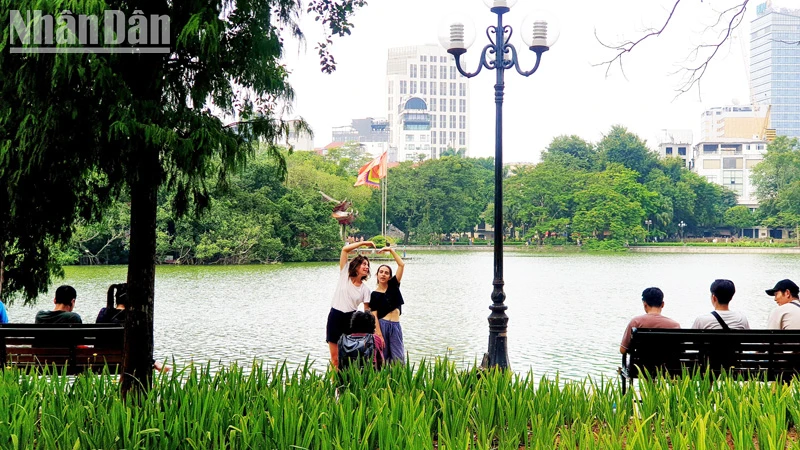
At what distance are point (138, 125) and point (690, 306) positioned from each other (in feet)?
62.3

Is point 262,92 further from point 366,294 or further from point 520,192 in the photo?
point 520,192

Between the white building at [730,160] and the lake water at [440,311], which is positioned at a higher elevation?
the white building at [730,160]

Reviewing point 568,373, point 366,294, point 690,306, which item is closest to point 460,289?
point 690,306

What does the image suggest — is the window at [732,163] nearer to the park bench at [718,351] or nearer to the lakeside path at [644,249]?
the lakeside path at [644,249]

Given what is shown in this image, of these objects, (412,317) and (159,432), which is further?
(412,317)

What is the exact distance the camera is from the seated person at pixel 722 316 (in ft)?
20.1

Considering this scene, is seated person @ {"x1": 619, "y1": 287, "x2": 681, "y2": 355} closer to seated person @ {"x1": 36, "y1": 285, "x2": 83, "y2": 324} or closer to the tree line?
seated person @ {"x1": 36, "y1": 285, "x2": 83, "y2": 324}

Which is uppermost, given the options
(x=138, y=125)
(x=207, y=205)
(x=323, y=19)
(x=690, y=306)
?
(x=323, y=19)

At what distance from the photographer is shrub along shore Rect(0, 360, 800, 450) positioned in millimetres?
3635

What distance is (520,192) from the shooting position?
75.1 meters

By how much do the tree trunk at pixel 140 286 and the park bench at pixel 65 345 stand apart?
113cm

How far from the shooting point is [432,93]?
15925 centimetres

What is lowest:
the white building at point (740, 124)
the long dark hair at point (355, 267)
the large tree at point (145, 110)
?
the long dark hair at point (355, 267)

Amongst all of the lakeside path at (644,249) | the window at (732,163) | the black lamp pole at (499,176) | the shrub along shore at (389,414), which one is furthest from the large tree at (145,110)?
the window at (732,163)
